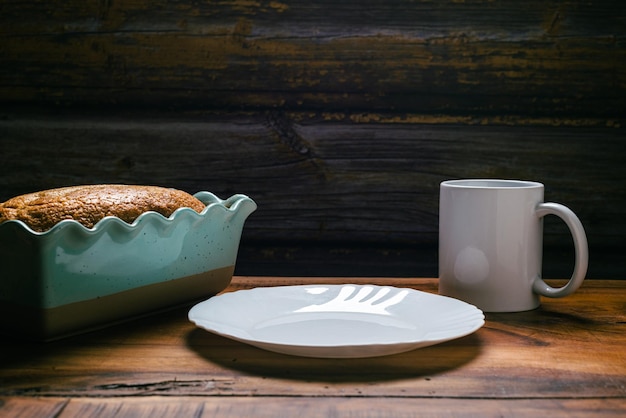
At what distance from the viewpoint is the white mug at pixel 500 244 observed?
32.9 inches

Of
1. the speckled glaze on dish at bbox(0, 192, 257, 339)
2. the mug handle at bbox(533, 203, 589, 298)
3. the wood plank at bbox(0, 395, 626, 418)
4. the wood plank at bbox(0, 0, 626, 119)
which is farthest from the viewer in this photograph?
the wood plank at bbox(0, 0, 626, 119)

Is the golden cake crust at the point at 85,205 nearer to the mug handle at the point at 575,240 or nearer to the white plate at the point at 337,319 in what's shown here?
the white plate at the point at 337,319

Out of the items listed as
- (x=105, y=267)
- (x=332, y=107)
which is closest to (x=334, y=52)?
(x=332, y=107)

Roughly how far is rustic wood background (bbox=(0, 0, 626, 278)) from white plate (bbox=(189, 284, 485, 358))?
0.45 meters

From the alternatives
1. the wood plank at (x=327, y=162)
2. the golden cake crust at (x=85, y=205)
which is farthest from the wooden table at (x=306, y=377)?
the wood plank at (x=327, y=162)

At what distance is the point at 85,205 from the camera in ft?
2.45

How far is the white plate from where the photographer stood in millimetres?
639

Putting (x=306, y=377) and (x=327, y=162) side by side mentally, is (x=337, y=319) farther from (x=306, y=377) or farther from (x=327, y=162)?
(x=327, y=162)

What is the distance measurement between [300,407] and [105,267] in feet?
0.93

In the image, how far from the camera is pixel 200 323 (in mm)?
689

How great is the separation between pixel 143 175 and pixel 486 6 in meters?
0.72

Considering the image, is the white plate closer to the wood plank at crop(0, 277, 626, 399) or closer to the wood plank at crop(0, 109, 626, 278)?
the wood plank at crop(0, 277, 626, 399)

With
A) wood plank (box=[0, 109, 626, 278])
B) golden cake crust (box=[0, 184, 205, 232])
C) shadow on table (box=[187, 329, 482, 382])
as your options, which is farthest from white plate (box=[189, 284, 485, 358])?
wood plank (box=[0, 109, 626, 278])

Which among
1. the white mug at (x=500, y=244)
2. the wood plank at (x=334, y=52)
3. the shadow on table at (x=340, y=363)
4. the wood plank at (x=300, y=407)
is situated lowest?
the shadow on table at (x=340, y=363)
